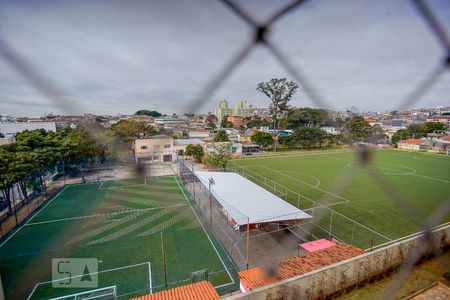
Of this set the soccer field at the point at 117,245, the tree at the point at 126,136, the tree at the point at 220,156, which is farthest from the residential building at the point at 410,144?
the tree at the point at 126,136

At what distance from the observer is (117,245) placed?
5918mm

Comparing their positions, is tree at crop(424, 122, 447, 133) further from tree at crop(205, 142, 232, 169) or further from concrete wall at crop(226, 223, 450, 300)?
concrete wall at crop(226, 223, 450, 300)

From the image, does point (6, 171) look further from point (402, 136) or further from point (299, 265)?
point (402, 136)

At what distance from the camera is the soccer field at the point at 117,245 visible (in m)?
4.62

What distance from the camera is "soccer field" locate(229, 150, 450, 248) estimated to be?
6746 mm

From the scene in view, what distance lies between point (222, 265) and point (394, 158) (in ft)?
60.8

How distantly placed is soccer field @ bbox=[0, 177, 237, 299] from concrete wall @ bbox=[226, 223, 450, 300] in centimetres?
302

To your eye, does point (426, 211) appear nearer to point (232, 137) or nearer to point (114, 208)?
point (114, 208)

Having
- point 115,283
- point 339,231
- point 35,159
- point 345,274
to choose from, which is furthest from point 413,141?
point 35,159

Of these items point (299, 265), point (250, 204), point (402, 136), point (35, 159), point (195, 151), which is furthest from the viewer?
point (402, 136)

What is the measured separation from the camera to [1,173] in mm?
6480

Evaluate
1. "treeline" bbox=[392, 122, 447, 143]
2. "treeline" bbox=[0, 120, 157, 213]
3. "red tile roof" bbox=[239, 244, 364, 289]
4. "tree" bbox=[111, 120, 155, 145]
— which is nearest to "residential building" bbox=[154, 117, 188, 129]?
A: "tree" bbox=[111, 120, 155, 145]

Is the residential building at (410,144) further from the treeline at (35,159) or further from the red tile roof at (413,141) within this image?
the treeline at (35,159)

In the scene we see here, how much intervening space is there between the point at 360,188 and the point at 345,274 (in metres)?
10.9
